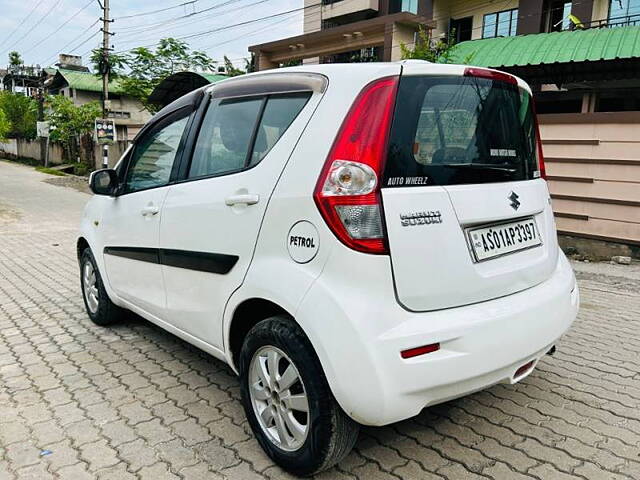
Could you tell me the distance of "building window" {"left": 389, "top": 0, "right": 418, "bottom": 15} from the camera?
2436 centimetres

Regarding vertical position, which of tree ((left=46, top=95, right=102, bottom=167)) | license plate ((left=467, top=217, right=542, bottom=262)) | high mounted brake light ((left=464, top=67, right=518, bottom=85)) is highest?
tree ((left=46, top=95, right=102, bottom=167))

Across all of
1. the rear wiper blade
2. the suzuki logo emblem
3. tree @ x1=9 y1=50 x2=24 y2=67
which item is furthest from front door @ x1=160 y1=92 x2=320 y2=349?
tree @ x1=9 y1=50 x2=24 y2=67

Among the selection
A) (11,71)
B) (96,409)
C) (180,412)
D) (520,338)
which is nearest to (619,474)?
(520,338)

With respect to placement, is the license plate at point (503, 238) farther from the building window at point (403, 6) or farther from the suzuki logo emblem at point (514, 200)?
the building window at point (403, 6)

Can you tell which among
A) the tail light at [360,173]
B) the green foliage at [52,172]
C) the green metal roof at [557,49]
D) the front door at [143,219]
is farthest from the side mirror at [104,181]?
the green foliage at [52,172]

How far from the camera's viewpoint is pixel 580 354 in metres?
3.79

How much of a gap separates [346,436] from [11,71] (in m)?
73.4

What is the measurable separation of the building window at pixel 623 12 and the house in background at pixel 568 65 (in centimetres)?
3

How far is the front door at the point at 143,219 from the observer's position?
321cm

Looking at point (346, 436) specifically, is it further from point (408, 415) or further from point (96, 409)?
point (96, 409)

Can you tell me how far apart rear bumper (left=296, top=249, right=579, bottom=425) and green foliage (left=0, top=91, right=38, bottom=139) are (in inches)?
1831

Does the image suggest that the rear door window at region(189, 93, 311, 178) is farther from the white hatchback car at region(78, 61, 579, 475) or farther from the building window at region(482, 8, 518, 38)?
the building window at region(482, 8, 518, 38)

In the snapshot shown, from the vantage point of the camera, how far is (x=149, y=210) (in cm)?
Answer: 323

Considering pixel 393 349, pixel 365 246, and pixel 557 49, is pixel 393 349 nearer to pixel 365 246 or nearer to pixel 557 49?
pixel 365 246
